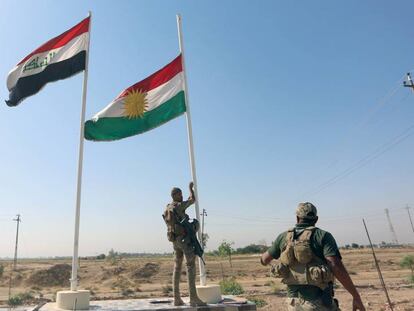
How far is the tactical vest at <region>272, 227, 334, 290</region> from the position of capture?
3.57m

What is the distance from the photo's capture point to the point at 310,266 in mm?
3672

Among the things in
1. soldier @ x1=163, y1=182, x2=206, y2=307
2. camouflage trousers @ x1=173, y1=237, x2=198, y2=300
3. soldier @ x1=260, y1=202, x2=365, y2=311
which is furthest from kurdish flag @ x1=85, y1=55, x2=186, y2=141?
soldier @ x1=260, y1=202, x2=365, y2=311

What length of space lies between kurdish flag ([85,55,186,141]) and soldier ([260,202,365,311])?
19.9 ft

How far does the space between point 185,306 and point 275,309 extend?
768 cm

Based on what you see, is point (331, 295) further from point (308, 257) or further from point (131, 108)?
point (131, 108)

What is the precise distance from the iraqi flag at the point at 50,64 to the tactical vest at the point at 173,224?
186 inches

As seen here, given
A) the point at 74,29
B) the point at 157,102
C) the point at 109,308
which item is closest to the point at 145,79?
the point at 157,102

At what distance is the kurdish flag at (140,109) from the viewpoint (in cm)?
937

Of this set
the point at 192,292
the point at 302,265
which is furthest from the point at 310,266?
the point at 192,292

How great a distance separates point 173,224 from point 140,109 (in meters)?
3.28

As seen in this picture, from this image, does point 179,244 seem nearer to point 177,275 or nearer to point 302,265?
point 177,275

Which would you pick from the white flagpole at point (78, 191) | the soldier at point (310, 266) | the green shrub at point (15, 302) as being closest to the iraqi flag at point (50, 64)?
the white flagpole at point (78, 191)

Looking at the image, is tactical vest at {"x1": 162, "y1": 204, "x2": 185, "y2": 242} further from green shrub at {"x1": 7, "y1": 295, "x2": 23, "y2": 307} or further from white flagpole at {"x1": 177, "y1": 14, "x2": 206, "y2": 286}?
green shrub at {"x1": 7, "y1": 295, "x2": 23, "y2": 307}

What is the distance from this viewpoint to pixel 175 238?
7.58 metres
